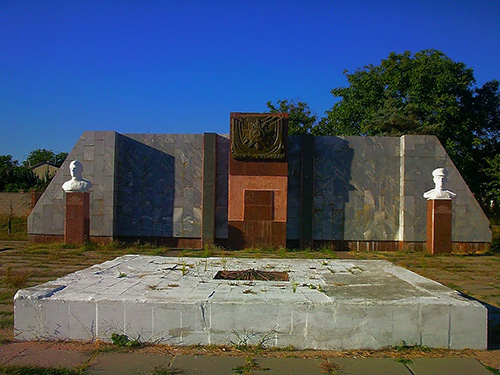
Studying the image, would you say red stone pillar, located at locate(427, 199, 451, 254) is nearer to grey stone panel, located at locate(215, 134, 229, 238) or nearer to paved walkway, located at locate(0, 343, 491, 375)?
grey stone panel, located at locate(215, 134, 229, 238)

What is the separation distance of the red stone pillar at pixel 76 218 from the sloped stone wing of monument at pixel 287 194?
0.98 metres

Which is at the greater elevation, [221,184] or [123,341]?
[221,184]

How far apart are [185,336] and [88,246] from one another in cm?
823

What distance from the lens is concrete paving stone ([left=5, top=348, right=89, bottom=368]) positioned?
3.64 m

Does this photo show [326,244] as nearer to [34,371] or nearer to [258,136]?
[258,136]

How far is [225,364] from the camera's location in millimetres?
3678

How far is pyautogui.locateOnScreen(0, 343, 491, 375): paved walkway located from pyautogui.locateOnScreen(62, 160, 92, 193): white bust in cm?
804

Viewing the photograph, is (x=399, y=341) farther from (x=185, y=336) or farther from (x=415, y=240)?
(x=415, y=240)

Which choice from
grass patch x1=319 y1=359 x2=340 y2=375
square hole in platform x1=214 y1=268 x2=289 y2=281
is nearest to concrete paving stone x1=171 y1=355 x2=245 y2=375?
grass patch x1=319 y1=359 x2=340 y2=375

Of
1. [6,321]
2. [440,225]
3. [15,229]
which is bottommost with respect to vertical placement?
[15,229]

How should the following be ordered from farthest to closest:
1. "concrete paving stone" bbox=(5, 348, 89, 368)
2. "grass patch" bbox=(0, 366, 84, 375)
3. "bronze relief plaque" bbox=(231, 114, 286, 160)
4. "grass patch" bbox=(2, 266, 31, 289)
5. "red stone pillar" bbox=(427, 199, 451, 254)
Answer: "bronze relief plaque" bbox=(231, 114, 286, 160) < "red stone pillar" bbox=(427, 199, 451, 254) < "grass patch" bbox=(2, 266, 31, 289) < "concrete paving stone" bbox=(5, 348, 89, 368) < "grass patch" bbox=(0, 366, 84, 375)

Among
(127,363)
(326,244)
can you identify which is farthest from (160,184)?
(127,363)

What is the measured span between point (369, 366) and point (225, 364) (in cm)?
117

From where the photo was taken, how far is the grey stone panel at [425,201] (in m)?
12.7
